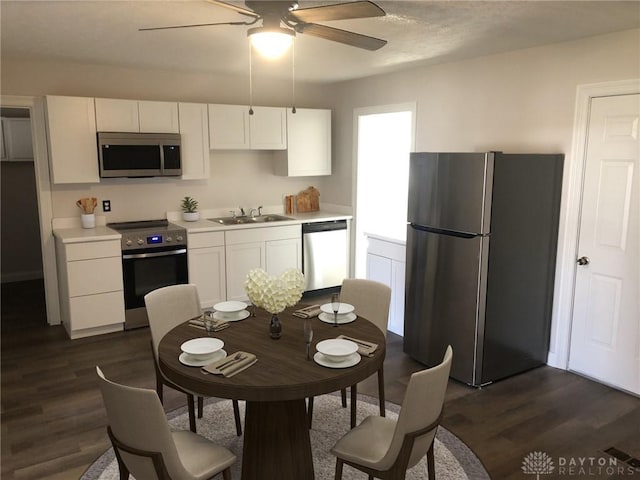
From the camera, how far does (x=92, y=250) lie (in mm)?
4410

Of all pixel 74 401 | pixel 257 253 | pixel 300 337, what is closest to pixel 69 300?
pixel 74 401

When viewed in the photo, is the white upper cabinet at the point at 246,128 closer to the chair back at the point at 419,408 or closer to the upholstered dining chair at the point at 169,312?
the upholstered dining chair at the point at 169,312

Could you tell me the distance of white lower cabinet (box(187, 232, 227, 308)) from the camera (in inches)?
195

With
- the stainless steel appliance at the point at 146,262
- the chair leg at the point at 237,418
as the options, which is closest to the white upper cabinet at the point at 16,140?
the stainless steel appliance at the point at 146,262

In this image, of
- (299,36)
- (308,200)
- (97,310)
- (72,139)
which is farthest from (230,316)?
(308,200)

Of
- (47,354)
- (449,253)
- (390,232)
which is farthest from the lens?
(390,232)

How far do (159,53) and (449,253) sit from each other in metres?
2.85

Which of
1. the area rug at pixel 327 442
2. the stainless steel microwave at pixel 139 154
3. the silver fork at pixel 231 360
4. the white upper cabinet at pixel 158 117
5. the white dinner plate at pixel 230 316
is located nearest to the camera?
the silver fork at pixel 231 360

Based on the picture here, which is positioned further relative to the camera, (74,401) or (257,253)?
(257,253)

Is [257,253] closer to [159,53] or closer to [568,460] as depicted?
[159,53]

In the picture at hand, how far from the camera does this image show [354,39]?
2.63 meters

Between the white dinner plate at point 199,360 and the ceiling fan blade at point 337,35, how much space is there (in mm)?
1631

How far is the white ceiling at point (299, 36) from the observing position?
9.00ft

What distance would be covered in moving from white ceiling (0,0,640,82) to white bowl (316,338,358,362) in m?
1.77
